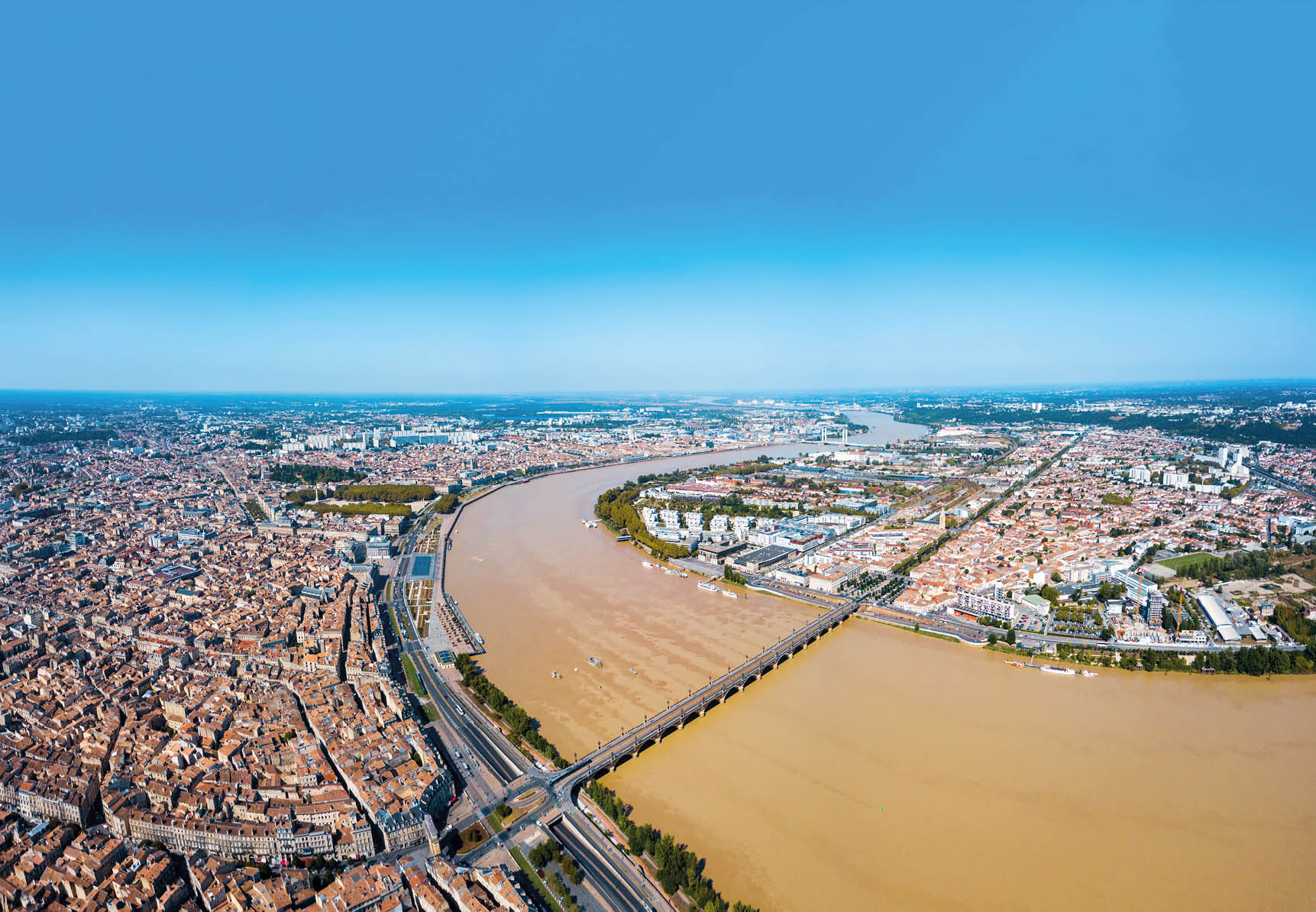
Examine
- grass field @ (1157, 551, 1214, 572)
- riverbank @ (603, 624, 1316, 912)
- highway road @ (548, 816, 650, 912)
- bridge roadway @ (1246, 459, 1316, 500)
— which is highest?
bridge roadway @ (1246, 459, 1316, 500)

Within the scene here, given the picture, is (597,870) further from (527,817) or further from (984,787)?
(984,787)

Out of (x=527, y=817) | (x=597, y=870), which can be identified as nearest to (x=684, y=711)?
(x=527, y=817)

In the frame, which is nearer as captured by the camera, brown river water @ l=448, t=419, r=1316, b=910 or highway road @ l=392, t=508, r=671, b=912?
highway road @ l=392, t=508, r=671, b=912

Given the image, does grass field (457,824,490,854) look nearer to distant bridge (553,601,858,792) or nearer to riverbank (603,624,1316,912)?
distant bridge (553,601,858,792)

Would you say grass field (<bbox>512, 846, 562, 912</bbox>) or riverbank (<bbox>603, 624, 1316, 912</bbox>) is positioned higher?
grass field (<bbox>512, 846, 562, 912</bbox>)

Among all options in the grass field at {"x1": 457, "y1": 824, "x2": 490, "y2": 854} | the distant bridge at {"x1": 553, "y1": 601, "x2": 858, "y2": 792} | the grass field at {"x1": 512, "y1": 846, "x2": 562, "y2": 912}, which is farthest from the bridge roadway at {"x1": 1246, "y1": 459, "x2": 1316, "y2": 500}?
the grass field at {"x1": 457, "y1": 824, "x2": 490, "y2": 854}

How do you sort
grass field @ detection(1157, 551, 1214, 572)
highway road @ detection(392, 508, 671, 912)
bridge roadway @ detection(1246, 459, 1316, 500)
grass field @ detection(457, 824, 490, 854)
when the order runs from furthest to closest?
bridge roadway @ detection(1246, 459, 1316, 500) → grass field @ detection(1157, 551, 1214, 572) → grass field @ detection(457, 824, 490, 854) → highway road @ detection(392, 508, 671, 912)

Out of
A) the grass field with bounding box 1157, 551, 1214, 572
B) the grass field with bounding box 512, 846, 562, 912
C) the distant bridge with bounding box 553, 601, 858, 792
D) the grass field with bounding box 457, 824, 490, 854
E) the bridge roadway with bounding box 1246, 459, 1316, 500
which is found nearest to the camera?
the grass field with bounding box 512, 846, 562, 912

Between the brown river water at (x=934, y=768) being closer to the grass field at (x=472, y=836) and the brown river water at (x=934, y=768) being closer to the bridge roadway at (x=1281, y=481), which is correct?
the grass field at (x=472, y=836)
